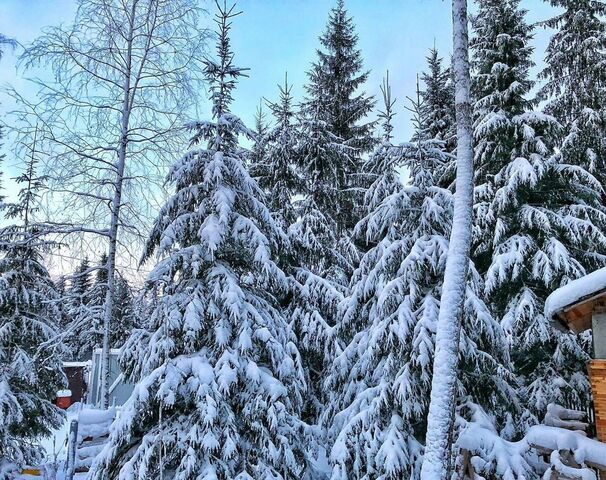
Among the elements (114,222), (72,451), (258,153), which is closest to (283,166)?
(258,153)

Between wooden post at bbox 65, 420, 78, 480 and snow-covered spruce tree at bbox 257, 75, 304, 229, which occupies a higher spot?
snow-covered spruce tree at bbox 257, 75, 304, 229

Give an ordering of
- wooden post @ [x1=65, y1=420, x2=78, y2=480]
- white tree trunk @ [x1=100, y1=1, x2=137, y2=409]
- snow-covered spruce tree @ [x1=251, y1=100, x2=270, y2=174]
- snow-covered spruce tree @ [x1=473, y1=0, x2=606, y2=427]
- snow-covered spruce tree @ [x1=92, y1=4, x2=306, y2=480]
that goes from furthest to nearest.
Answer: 1. snow-covered spruce tree @ [x1=251, y1=100, x2=270, y2=174]
2. snow-covered spruce tree @ [x1=473, y1=0, x2=606, y2=427]
3. white tree trunk @ [x1=100, y1=1, x2=137, y2=409]
4. wooden post @ [x1=65, y1=420, x2=78, y2=480]
5. snow-covered spruce tree @ [x1=92, y1=4, x2=306, y2=480]

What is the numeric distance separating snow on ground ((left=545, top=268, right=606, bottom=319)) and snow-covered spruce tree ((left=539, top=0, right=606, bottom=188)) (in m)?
9.39

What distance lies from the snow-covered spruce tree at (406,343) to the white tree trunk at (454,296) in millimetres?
1384

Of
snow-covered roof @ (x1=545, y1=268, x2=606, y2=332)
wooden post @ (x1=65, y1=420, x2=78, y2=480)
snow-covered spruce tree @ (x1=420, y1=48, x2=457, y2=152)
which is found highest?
snow-covered spruce tree @ (x1=420, y1=48, x2=457, y2=152)

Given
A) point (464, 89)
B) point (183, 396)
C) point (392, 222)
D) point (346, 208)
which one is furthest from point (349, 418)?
point (346, 208)

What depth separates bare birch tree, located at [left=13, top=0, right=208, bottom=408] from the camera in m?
10.1

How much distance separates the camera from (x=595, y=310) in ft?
19.3

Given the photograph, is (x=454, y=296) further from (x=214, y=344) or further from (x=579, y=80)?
(x=579, y=80)

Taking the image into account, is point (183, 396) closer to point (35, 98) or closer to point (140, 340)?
point (140, 340)

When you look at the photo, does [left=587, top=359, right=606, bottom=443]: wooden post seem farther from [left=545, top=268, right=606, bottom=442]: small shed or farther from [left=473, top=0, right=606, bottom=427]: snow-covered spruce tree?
[left=473, top=0, right=606, bottom=427]: snow-covered spruce tree

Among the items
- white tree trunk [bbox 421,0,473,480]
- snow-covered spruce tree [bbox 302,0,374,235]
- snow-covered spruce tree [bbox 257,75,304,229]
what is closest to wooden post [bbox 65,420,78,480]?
white tree trunk [bbox 421,0,473,480]

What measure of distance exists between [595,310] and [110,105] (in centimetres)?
1098

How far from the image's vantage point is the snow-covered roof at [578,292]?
5469 millimetres
